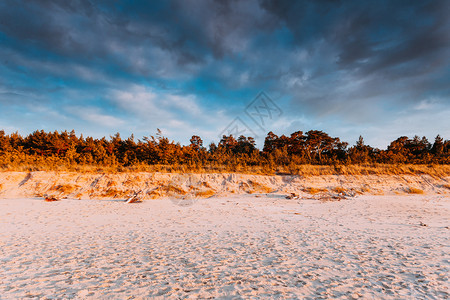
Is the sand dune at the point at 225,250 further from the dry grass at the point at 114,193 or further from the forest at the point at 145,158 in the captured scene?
the forest at the point at 145,158

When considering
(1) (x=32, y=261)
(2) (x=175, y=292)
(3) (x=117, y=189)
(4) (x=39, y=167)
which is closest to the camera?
(2) (x=175, y=292)

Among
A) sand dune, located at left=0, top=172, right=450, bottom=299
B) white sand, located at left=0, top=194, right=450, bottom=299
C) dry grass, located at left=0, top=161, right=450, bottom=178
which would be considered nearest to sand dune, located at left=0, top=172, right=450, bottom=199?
dry grass, located at left=0, top=161, right=450, bottom=178

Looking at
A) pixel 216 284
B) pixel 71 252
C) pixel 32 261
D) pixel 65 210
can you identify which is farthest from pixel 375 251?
pixel 65 210

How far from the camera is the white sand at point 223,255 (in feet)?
8.75

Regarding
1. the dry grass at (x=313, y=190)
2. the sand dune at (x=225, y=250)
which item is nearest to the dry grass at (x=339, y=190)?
the dry grass at (x=313, y=190)

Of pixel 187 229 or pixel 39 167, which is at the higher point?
pixel 39 167

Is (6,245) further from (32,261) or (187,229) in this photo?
(187,229)

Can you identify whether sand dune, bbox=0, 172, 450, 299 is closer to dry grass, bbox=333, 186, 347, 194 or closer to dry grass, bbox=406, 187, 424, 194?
dry grass, bbox=333, 186, 347, 194

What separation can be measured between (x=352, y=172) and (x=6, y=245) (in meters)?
19.4

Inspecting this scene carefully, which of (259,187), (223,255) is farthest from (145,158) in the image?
(223,255)

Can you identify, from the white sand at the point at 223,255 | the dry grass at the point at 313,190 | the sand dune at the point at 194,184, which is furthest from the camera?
the dry grass at the point at 313,190

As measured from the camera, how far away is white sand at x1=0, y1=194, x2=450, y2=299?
267 cm

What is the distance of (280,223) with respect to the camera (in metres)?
7.05

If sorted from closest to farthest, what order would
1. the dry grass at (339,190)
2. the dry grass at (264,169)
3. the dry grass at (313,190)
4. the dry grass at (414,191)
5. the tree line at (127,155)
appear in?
the dry grass at (339,190)
the dry grass at (313,190)
the dry grass at (414,191)
the dry grass at (264,169)
the tree line at (127,155)
